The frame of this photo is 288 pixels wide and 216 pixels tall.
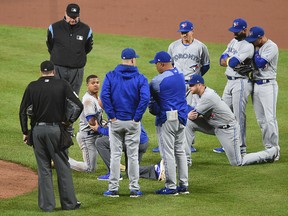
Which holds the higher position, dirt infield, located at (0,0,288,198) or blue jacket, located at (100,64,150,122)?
dirt infield, located at (0,0,288,198)

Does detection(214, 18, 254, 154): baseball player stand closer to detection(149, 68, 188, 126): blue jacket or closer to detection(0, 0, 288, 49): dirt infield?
detection(149, 68, 188, 126): blue jacket

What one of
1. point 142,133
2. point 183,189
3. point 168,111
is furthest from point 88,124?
point 183,189

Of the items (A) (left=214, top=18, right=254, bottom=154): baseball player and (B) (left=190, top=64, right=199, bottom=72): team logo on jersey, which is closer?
(A) (left=214, top=18, right=254, bottom=154): baseball player

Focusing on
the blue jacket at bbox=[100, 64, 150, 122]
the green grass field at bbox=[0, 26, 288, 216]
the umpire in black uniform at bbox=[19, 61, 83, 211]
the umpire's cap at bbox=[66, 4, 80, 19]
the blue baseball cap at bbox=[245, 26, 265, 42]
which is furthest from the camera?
the umpire's cap at bbox=[66, 4, 80, 19]

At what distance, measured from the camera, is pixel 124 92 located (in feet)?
36.0

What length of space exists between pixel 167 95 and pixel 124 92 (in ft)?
1.96

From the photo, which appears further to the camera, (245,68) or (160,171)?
(245,68)

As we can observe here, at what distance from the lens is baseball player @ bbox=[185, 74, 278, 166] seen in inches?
509

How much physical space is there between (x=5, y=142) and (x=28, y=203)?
150 inches

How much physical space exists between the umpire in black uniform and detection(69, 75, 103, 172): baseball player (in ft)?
6.41

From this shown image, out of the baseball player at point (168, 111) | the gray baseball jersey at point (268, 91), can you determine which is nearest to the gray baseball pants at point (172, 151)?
the baseball player at point (168, 111)

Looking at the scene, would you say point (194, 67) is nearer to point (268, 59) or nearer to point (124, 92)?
point (268, 59)

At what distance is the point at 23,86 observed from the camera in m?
18.4

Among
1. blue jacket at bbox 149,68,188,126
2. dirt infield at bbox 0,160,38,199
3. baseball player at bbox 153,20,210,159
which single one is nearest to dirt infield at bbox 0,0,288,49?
baseball player at bbox 153,20,210,159
